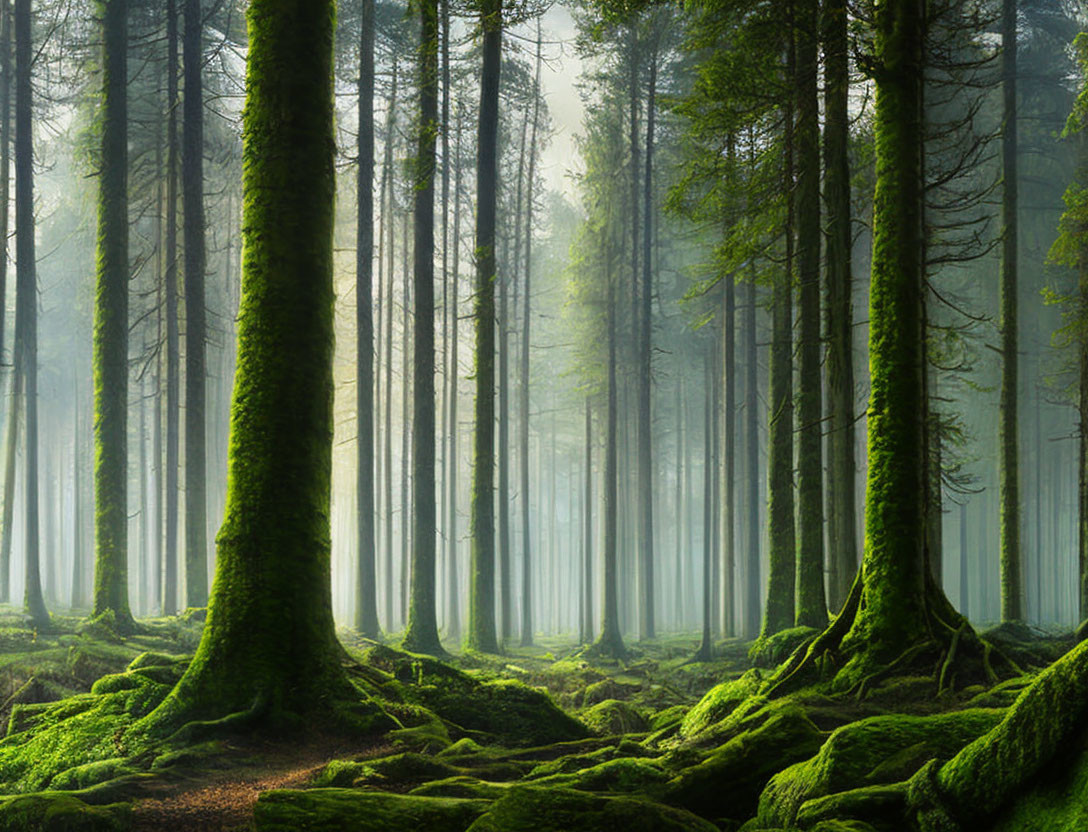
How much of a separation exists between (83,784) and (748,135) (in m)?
11.9

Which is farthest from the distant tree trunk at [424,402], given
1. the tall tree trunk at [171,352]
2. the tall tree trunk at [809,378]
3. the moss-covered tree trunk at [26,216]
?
the moss-covered tree trunk at [26,216]

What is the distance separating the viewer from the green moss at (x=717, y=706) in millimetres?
7805

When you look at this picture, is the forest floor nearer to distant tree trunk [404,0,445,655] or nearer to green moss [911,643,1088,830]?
green moss [911,643,1088,830]

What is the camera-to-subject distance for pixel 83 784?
19.1ft

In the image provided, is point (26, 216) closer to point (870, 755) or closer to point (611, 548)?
point (611, 548)

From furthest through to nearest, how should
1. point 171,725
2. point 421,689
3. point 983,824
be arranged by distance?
1. point 421,689
2. point 171,725
3. point 983,824

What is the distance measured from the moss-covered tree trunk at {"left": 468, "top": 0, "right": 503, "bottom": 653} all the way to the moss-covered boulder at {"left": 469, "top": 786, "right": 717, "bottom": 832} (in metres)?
13.2

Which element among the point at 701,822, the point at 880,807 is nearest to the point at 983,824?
the point at 880,807

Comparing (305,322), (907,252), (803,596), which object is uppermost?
(907,252)

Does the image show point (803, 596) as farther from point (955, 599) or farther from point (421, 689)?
point (955, 599)

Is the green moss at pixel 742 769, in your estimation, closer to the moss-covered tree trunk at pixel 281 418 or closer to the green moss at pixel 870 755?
the green moss at pixel 870 755

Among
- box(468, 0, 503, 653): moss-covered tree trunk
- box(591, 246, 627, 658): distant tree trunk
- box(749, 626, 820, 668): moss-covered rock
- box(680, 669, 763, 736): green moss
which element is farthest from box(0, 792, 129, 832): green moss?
box(591, 246, 627, 658): distant tree trunk

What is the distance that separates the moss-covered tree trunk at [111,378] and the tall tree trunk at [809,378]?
11.5 metres

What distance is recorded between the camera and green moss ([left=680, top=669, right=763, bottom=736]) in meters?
7.80
